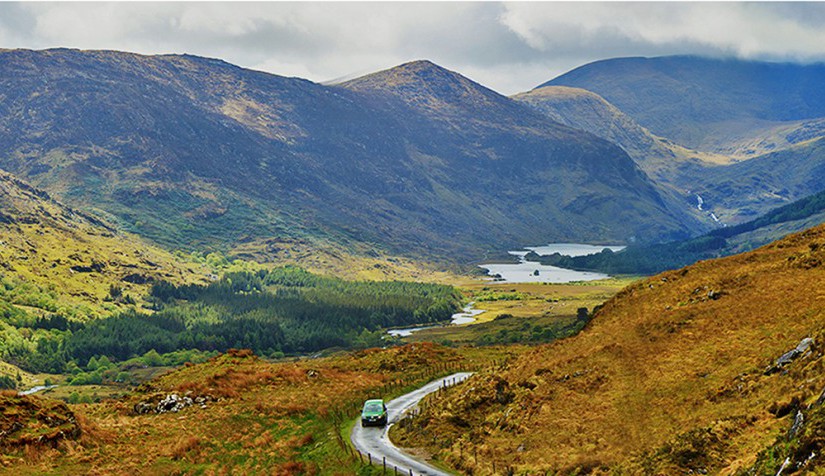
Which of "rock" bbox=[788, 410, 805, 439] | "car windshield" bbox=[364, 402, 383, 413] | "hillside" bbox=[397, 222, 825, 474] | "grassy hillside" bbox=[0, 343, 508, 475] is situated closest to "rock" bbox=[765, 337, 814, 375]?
"hillside" bbox=[397, 222, 825, 474]

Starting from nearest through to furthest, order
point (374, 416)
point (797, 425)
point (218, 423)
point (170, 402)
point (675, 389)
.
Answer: point (797, 425) → point (675, 389) → point (374, 416) → point (218, 423) → point (170, 402)

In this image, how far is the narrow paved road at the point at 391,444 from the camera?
159 feet

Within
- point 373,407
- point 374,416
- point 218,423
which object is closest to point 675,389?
point 374,416

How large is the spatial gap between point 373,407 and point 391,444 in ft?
29.6

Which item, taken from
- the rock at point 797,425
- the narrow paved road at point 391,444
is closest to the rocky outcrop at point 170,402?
the narrow paved road at point 391,444

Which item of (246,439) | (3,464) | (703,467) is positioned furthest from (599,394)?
(3,464)

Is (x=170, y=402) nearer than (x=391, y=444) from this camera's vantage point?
No

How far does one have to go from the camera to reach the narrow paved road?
159ft

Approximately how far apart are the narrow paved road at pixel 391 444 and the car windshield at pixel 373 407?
1.54m

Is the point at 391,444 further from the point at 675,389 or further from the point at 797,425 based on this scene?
the point at 797,425

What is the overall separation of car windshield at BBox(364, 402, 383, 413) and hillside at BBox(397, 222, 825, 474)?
15.3ft

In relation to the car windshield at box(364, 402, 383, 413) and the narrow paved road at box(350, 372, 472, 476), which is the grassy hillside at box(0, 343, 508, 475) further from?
the car windshield at box(364, 402, 383, 413)

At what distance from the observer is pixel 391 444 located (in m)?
57.2

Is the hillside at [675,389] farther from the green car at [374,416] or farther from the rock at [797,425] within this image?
the green car at [374,416]
